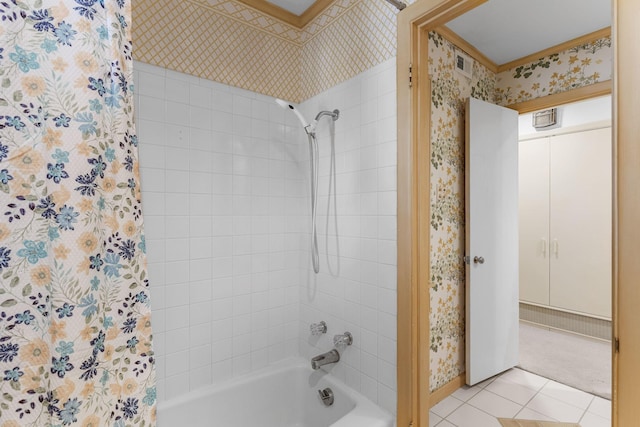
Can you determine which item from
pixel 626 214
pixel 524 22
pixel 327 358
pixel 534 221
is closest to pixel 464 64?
pixel 524 22

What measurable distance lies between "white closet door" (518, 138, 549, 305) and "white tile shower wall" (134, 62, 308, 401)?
2727 mm

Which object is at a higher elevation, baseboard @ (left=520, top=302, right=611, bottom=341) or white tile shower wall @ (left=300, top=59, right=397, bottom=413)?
white tile shower wall @ (left=300, top=59, right=397, bottom=413)

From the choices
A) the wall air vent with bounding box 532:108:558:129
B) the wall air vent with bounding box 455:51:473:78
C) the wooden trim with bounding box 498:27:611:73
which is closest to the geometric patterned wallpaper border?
the wall air vent with bounding box 455:51:473:78

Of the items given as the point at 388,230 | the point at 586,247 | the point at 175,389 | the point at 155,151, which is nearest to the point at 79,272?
the point at 155,151

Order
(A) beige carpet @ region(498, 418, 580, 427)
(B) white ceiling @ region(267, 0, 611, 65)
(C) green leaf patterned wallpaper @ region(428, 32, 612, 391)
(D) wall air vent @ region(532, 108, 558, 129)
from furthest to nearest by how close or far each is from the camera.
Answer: (D) wall air vent @ region(532, 108, 558, 129)
(C) green leaf patterned wallpaper @ region(428, 32, 612, 391)
(B) white ceiling @ region(267, 0, 611, 65)
(A) beige carpet @ region(498, 418, 580, 427)

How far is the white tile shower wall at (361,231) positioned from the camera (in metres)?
1.51

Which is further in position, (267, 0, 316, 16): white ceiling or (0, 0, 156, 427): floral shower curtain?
(267, 0, 316, 16): white ceiling

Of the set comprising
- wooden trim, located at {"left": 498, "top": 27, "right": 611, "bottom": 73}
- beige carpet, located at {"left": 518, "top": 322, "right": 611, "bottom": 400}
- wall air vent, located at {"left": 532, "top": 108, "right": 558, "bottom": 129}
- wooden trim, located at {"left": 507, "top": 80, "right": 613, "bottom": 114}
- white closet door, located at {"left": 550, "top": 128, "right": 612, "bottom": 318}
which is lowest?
beige carpet, located at {"left": 518, "top": 322, "right": 611, "bottom": 400}

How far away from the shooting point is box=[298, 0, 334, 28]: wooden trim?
1.83 meters

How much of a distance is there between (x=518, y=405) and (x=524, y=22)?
244 centimetres

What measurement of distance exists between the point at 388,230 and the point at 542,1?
1.70 meters

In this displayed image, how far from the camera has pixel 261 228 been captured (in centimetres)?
192

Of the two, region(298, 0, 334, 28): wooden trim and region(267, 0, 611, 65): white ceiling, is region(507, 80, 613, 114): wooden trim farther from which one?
region(298, 0, 334, 28): wooden trim

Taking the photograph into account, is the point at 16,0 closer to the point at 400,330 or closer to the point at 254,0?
the point at 254,0
